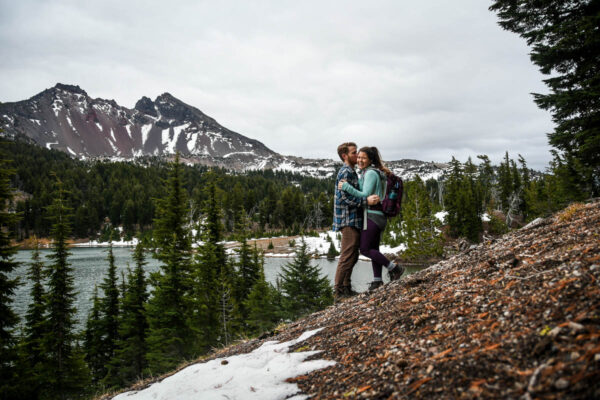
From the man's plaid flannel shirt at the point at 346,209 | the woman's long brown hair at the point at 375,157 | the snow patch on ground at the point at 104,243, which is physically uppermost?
the woman's long brown hair at the point at 375,157

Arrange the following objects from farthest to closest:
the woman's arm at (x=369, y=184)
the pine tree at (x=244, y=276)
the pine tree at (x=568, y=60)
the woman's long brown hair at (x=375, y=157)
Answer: the pine tree at (x=244, y=276), the pine tree at (x=568, y=60), the woman's long brown hair at (x=375, y=157), the woman's arm at (x=369, y=184)

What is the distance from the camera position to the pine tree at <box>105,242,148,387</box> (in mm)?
17781

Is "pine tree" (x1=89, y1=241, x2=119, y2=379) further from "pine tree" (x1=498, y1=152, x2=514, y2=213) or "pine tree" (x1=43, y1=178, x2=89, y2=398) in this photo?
"pine tree" (x1=498, y1=152, x2=514, y2=213)

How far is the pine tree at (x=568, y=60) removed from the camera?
10.6 m

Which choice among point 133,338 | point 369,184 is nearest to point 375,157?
point 369,184

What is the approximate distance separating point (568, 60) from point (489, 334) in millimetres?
13812

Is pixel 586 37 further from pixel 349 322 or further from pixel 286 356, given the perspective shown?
pixel 286 356

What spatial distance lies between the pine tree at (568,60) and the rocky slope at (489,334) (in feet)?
30.1

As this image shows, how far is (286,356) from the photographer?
4145mm

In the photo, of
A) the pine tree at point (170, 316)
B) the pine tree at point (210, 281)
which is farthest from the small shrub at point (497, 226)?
the pine tree at point (170, 316)

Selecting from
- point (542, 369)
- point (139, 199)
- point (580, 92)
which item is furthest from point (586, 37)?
point (139, 199)

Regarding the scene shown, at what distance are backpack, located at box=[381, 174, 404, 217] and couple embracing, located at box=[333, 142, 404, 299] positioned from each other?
0.29ft

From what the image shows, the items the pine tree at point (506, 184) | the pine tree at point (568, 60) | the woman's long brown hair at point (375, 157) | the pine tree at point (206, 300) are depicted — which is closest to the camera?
the woman's long brown hair at point (375, 157)

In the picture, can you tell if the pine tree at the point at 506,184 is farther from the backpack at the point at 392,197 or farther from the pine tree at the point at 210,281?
the backpack at the point at 392,197
